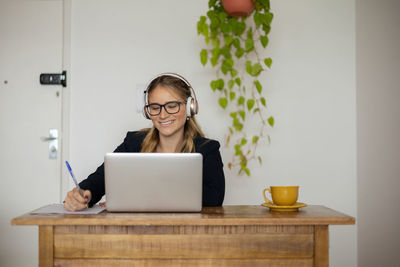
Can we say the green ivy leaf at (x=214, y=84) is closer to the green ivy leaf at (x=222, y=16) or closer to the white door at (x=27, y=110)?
the green ivy leaf at (x=222, y=16)

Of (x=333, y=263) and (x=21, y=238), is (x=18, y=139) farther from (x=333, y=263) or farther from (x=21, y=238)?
(x=333, y=263)

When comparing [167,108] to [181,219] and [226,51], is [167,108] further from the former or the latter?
[181,219]

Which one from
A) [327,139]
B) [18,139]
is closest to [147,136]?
[18,139]

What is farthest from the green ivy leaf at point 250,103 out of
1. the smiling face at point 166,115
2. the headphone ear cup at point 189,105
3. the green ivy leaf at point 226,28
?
the headphone ear cup at point 189,105

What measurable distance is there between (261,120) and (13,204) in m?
1.77

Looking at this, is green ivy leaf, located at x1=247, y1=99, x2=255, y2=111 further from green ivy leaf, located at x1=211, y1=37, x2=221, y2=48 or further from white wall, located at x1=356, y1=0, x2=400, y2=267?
white wall, located at x1=356, y1=0, x2=400, y2=267

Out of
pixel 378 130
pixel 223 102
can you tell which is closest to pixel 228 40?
pixel 223 102

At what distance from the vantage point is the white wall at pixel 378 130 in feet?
8.13

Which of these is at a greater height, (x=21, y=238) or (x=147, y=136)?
(x=147, y=136)

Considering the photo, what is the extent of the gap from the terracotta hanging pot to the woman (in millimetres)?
692

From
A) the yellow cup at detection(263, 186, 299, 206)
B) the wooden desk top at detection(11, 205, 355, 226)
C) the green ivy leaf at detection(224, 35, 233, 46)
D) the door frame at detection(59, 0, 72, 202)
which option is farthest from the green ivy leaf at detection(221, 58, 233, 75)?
the wooden desk top at detection(11, 205, 355, 226)

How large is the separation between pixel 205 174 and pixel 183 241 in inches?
27.0

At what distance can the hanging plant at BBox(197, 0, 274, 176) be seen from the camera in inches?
97.5

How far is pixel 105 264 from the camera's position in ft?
3.95
